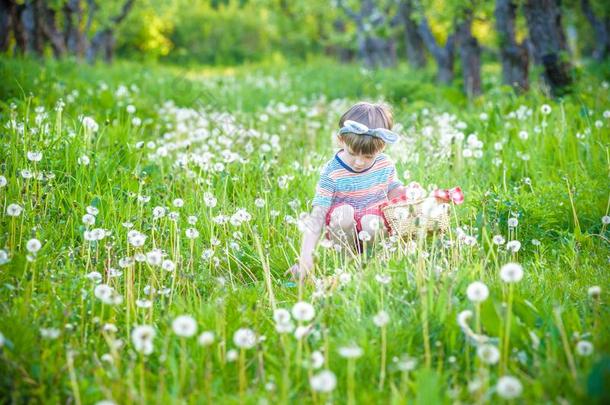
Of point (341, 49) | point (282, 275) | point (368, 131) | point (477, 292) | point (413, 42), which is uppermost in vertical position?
point (341, 49)

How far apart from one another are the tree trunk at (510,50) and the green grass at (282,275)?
2.62m

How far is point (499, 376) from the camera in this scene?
2.24 meters

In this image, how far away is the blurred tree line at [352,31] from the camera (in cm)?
907

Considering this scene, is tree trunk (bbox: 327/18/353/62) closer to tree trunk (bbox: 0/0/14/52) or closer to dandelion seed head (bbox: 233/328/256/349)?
tree trunk (bbox: 0/0/14/52)

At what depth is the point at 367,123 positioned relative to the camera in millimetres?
3779

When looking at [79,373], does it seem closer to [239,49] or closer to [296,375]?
[296,375]

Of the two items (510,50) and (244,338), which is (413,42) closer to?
(510,50)

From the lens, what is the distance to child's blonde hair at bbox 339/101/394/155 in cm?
372

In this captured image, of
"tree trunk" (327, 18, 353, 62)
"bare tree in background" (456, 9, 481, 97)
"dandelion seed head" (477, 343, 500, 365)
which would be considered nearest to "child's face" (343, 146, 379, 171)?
"dandelion seed head" (477, 343, 500, 365)

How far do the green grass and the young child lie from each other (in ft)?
0.76

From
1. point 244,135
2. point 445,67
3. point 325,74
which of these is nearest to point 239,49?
point 325,74

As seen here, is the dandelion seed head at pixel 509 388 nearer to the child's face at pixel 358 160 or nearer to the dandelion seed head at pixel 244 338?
the dandelion seed head at pixel 244 338

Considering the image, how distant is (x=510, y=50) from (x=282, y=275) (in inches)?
266

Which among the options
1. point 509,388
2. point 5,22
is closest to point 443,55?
point 5,22
